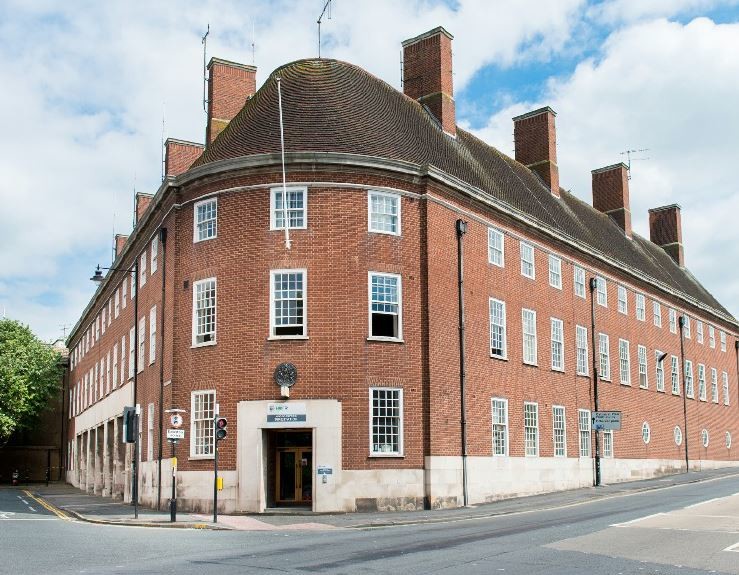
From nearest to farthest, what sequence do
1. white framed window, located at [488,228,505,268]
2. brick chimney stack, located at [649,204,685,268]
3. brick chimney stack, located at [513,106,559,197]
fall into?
white framed window, located at [488,228,505,268] → brick chimney stack, located at [513,106,559,197] → brick chimney stack, located at [649,204,685,268]

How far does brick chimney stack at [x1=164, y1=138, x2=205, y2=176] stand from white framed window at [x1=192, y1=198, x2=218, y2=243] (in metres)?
8.12

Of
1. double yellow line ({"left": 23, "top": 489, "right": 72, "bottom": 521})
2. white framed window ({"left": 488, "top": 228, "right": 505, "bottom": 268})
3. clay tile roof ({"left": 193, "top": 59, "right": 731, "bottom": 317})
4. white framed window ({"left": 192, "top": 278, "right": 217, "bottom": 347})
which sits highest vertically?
clay tile roof ({"left": 193, "top": 59, "right": 731, "bottom": 317})

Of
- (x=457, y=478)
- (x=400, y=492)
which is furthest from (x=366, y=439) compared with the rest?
(x=457, y=478)

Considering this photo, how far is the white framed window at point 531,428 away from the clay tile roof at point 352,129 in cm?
802

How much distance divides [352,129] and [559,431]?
53.0ft

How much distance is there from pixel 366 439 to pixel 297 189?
8.29 metres

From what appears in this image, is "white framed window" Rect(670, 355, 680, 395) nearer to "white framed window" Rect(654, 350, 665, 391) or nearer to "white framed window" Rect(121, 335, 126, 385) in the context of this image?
"white framed window" Rect(654, 350, 665, 391)

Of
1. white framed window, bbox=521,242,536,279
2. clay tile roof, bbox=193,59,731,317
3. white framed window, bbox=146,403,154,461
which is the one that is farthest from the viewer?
white framed window, bbox=521,242,536,279

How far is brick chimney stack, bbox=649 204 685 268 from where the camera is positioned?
6481 cm

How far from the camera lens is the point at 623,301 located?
46812mm

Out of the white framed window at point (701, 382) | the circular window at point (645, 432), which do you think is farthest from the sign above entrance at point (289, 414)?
the white framed window at point (701, 382)

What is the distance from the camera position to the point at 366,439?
92.0ft

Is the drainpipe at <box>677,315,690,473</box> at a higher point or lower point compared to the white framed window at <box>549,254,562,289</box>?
lower

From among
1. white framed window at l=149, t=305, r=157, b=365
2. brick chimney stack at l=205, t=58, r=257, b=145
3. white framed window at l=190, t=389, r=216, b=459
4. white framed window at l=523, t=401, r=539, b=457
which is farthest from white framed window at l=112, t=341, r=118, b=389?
white framed window at l=523, t=401, r=539, b=457
